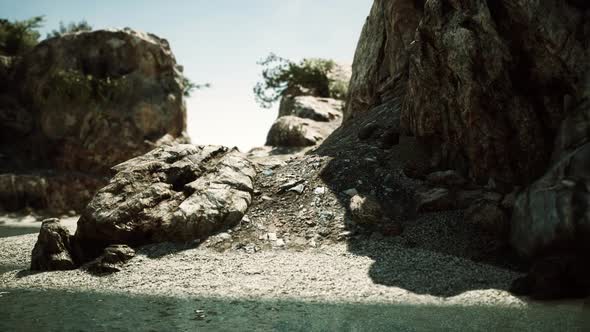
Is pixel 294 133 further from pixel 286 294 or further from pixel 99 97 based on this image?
pixel 99 97

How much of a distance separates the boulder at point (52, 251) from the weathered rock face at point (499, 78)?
11.1 meters

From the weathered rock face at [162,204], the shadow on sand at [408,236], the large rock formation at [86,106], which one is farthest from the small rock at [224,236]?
the large rock formation at [86,106]

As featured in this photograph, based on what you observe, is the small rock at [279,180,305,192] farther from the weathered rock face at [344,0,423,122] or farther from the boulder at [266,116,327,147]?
the boulder at [266,116,327,147]

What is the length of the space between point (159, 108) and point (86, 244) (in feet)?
69.5

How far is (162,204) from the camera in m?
Result: 14.6

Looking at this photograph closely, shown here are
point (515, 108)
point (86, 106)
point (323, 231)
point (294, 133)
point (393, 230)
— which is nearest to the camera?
point (515, 108)

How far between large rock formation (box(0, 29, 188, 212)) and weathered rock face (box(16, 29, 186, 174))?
6 centimetres

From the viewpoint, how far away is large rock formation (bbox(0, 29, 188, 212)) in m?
31.2

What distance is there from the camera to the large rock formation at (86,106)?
31.2 m

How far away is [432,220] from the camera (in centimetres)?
1295

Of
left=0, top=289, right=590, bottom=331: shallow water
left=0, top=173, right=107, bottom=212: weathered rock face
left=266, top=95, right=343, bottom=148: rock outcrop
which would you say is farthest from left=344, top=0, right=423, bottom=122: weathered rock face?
left=0, top=173, right=107, bottom=212: weathered rock face

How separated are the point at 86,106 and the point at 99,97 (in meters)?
1.05

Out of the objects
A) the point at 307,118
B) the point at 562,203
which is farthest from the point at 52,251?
the point at 307,118

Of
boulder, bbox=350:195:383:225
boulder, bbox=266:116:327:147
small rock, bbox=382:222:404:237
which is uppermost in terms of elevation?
boulder, bbox=266:116:327:147
